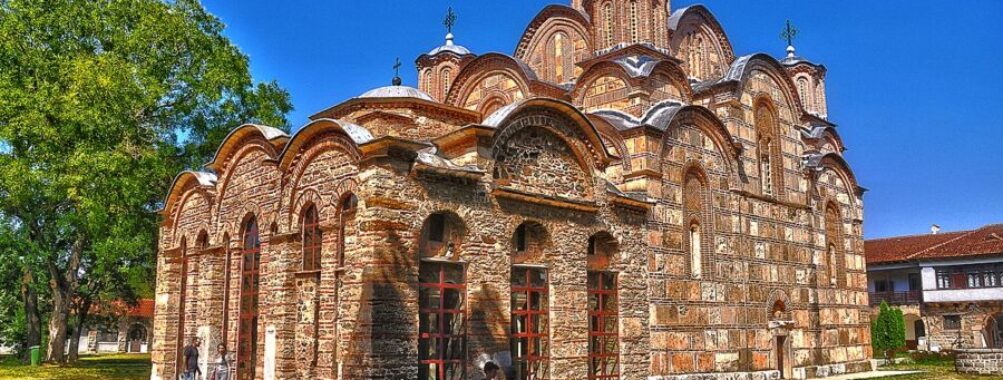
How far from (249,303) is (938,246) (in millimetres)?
30044

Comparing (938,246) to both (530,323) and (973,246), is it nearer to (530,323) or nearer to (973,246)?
(973,246)

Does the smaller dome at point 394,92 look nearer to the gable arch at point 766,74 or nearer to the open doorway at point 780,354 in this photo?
the gable arch at point 766,74

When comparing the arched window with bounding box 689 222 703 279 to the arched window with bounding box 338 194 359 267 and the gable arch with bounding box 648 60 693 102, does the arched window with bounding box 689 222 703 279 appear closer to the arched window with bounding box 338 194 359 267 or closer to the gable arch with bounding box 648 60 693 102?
the gable arch with bounding box 648 60 693 102

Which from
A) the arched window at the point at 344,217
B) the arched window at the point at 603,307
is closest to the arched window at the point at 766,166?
Answer: the arched window at the point at 603,307

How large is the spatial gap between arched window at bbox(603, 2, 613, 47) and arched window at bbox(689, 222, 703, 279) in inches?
179

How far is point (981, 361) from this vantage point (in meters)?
21.4

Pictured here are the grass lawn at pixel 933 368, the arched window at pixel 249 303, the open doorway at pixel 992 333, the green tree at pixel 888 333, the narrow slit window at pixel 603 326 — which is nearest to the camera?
the narrow slit window at pixel 603 326

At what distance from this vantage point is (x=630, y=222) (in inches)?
575

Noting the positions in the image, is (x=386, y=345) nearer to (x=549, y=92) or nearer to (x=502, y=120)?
(x=502, y=120)

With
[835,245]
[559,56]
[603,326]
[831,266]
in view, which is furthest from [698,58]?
[603,326]

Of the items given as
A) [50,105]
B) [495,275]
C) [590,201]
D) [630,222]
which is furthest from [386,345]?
[50,105]

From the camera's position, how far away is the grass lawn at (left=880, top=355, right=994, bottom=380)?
19583mm

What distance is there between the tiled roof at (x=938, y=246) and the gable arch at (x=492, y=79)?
22.3 meters

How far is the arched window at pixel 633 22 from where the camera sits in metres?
18.0
